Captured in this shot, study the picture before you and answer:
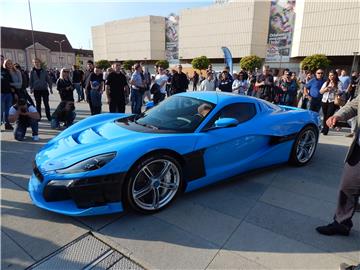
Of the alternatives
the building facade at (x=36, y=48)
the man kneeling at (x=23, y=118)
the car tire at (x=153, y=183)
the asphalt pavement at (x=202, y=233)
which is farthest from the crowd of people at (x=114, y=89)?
the building facade at (x=36, y=48)

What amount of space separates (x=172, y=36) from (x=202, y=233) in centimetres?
6831

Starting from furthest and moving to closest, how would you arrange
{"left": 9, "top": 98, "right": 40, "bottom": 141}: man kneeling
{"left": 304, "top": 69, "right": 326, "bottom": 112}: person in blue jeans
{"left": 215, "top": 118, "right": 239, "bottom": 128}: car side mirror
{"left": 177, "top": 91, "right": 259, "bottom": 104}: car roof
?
{"left": 304, "top": 69, "right": 326, "bottom": 112}: person in blue jeans, {"left": 9, "top": 98, "right": 40, "bottom": 141}: man kneeling, {"left": 177, "top": 91, "right": 259, "bottom": 104}: car roof, {"left": 215, "top": 118, "right": 239, "bottom": 128}: car side mirror

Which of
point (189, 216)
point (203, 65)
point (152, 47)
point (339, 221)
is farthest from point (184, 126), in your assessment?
point (152, 47)

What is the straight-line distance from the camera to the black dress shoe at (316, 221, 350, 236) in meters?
2.56

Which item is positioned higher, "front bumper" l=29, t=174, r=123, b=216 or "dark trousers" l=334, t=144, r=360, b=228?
"dark trousers" l=334, t=144, r=360, b=228

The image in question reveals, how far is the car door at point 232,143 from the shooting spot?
10.4 ft

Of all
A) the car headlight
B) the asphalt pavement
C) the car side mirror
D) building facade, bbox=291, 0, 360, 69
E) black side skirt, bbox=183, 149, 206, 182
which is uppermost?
building facade, bbox=291, 0, 360, 69

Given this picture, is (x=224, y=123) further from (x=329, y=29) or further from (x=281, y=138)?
(x=329, y=29)

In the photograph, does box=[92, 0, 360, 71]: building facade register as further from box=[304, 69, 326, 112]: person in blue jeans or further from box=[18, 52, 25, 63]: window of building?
box=[304, 69, 326, 112]: person in blue jeans

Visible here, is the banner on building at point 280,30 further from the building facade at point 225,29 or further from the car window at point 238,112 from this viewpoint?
the car window at point 238,112

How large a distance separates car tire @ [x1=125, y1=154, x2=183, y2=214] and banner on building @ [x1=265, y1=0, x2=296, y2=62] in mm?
49479

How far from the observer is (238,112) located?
3.62m

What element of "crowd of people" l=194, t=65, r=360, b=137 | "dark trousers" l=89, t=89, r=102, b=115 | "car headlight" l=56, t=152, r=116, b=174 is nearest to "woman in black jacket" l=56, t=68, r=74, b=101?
"dark trousers" l=89, t=89, r=102, b=115

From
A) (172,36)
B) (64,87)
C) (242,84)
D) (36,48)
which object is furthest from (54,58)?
(242,84)
